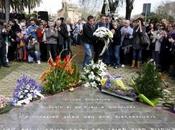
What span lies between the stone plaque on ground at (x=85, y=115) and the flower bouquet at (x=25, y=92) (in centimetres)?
16

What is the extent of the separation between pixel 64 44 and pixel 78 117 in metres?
9.30

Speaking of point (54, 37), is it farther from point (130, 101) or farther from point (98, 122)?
point (98, 122)

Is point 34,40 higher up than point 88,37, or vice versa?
point 88,37

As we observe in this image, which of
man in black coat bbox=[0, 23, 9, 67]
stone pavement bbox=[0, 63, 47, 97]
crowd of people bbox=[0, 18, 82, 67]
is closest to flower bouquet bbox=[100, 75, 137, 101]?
stone pavement bbox=[0, 63, 47, 97]

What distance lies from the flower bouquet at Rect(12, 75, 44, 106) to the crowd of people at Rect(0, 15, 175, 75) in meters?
6.00

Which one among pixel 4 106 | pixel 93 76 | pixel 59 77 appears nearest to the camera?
pixel 4 106

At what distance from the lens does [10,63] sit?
15.0 m

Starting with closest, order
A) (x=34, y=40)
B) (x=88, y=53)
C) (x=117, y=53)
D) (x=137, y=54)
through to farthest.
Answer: (x=88, y=53)
(x=137, y=54)
(x=117, y=53)
(x=34, y=40)

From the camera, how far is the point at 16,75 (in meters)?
12.5

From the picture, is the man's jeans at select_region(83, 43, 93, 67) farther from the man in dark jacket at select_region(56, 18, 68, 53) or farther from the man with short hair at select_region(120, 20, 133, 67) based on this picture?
the man in dark jacket at select_region(56, 18, 68, 53)

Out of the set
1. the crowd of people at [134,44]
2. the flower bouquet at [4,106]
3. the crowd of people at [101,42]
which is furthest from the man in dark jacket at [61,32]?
the flower bouquet at [4,106]

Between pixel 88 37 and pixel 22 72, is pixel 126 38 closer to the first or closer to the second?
pixel 88 37

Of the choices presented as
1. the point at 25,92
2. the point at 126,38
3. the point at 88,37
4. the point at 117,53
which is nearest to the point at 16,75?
the point at 88,37

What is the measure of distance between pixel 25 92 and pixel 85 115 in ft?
4.33
